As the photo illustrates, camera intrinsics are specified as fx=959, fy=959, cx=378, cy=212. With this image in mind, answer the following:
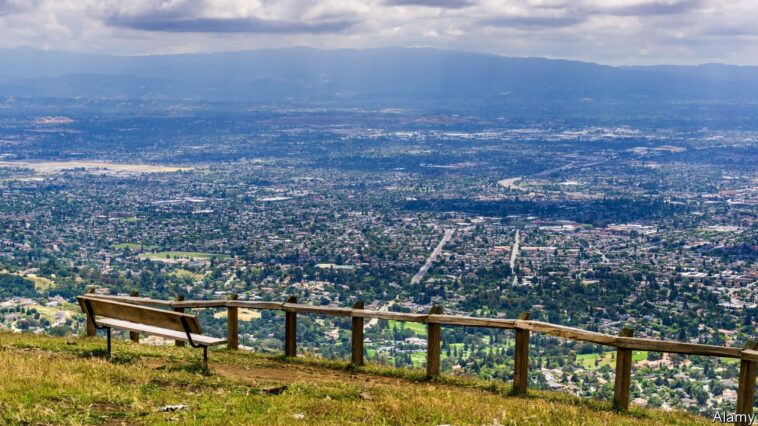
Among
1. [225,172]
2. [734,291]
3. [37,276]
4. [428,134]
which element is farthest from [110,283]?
[428,134]

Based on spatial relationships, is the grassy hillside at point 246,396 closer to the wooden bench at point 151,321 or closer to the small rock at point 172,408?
the small rock at point 172,408

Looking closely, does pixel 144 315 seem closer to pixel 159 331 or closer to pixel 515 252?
pixel 159 331

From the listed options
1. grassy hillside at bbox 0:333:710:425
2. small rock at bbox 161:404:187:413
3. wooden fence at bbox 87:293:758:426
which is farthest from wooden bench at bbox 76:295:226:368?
small rock at bbox 161:404:187:413

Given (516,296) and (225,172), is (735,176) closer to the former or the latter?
(225,172)

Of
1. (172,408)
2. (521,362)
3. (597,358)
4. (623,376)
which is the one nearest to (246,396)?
(172,408)

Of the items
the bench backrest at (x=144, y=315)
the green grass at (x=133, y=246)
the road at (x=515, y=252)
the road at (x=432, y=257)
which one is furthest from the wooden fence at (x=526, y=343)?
the green grass at (x=133, y=246)

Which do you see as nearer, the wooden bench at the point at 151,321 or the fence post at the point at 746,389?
the fence post at the point at 746,389
